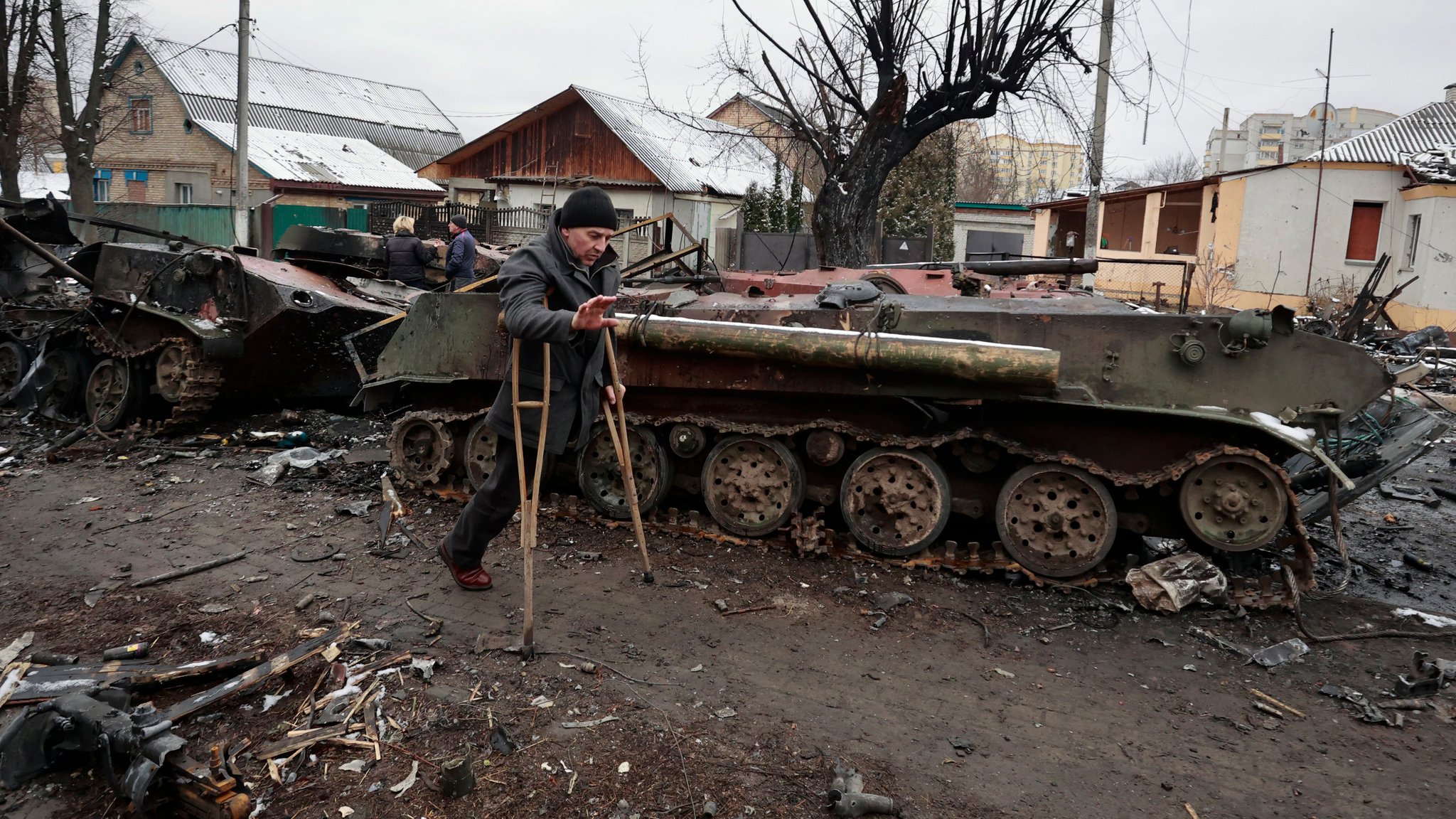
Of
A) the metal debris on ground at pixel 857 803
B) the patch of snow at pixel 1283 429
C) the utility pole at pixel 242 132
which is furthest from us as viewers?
the utility pole at pixel 242 132

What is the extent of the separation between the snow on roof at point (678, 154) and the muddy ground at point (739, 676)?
680 inches

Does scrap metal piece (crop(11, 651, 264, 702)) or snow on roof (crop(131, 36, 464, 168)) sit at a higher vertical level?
snow on roof (crop(131, 36, 464, 168))

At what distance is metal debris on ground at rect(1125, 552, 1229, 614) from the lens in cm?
520

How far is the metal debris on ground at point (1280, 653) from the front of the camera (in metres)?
4.63

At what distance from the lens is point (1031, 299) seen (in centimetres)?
664

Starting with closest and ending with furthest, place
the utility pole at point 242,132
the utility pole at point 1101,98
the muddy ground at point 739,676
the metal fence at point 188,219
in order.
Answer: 1. the muddy ground at point 739,676
2. the utility pole at point 1101,98
3. the utility pole at point 242,132
4. the metal fence at point 188,219

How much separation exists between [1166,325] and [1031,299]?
4.73 ft

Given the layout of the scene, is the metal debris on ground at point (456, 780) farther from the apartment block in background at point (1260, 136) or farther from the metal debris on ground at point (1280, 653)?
the apartment block in background at point (1260, 136)

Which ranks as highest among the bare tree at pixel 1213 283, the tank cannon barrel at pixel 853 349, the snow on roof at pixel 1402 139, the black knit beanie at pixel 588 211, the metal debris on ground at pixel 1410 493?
the snow on roof at pixel 1402 139

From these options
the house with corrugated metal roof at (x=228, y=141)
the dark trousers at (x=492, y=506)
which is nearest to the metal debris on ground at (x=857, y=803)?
the dark trousers at (x=492, y=506)

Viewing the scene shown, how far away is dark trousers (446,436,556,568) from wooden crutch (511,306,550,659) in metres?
0.18

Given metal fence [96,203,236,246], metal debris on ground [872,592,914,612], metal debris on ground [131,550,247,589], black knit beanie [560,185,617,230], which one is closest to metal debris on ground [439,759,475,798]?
black knit beanie [560,185,617,230]

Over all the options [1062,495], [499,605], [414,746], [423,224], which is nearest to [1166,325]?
[1062,495]

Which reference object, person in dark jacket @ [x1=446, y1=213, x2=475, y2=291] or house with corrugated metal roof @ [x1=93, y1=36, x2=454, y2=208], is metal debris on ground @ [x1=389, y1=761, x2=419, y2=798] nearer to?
person in dark jacket @ [x1=446, y1=213, x2=475, y2=291]
